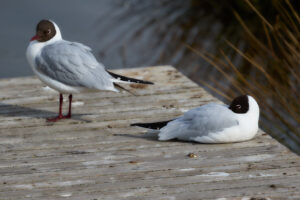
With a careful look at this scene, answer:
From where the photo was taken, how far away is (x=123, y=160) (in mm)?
3229

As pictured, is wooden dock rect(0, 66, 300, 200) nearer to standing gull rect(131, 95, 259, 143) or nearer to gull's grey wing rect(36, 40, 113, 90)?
standing gull rect(131, 95, 259, 143)

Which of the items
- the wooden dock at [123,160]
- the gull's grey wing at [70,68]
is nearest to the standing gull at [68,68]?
the gull's grey wing at [70,68]

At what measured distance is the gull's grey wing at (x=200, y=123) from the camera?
334cm

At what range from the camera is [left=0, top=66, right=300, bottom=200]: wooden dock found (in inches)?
113

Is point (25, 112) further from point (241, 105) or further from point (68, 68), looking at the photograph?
point (241, 105)

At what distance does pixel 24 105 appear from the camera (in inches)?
171

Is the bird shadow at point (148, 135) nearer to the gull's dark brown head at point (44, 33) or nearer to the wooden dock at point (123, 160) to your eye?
the wooden dock at point (123, 160)

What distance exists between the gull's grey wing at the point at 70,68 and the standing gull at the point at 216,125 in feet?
1.71

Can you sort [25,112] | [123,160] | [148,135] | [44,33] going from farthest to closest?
[25,112]
[44,33]
[148,135]
[123,160]

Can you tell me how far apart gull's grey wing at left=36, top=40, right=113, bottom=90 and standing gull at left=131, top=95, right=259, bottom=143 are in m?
0.52

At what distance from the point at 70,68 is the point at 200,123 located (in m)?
0.93

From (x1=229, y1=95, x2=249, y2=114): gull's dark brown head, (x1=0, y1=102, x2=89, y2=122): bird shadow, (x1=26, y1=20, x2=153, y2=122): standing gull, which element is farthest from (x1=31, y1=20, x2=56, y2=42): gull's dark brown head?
(x1=229, y1=95, x2=249, y2=114): gull's dark brown head

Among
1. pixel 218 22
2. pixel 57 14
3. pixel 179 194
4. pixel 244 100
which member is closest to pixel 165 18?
pixel 218 22

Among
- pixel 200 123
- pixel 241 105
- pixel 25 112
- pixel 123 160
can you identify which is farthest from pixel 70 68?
pixel 241 105
